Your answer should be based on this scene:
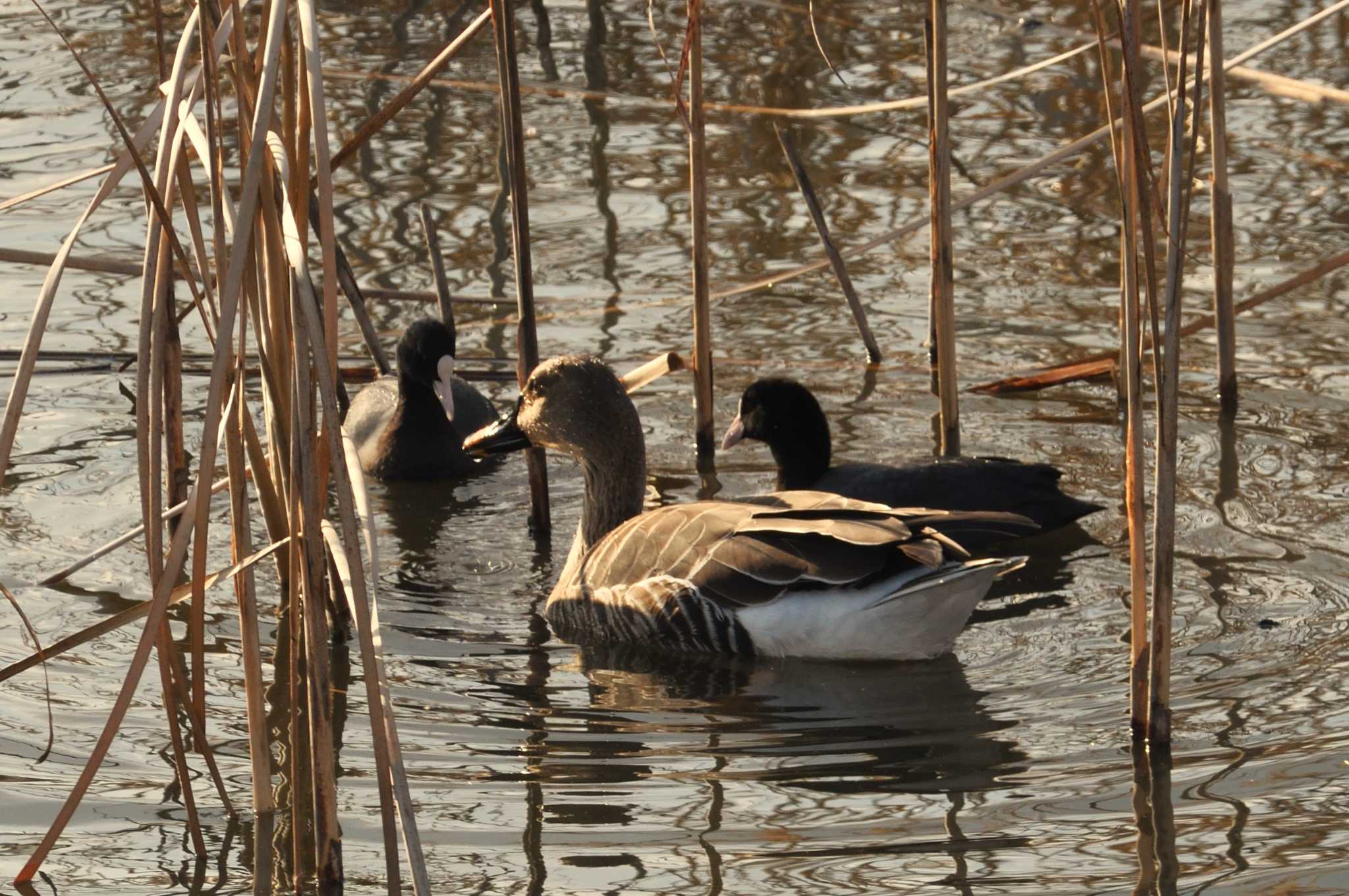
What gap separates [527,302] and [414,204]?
423cm

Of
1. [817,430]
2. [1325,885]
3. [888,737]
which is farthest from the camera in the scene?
[817,430]

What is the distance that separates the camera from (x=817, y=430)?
7.46 meters

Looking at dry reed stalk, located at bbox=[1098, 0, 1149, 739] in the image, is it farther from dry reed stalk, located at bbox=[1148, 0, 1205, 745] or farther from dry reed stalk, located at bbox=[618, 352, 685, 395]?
dry reed stalk, located at bbox=[618, 352, 685, 395]

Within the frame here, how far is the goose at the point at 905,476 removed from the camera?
22.7 ft

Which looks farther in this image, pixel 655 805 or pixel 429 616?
pixel 429 616

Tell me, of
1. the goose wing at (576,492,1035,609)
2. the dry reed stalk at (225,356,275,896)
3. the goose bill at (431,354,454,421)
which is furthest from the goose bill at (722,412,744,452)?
the dry reed stalk at (225,356,275,896)

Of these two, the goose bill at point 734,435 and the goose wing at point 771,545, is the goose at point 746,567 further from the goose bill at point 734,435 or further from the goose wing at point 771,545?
the goose bill at point 734,435

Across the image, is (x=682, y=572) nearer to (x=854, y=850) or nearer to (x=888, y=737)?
(x=888, y=737)

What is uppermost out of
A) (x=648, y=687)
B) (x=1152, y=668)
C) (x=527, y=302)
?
(x=527, y=302)

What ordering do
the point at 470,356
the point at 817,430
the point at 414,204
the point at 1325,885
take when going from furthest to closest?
the point at 414,204, the point at 470,356, the point at 817,430, the point at 1325,885

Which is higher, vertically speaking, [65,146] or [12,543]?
[65,146]

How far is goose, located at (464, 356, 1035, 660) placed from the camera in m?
5.90

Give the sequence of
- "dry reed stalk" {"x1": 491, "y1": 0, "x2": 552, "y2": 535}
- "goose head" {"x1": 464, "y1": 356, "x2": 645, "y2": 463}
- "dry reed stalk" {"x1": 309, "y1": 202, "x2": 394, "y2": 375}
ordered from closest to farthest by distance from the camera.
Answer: "dry reed stalk" {"x1": 491, "y1": 0, "x2": 552, "y2": 535}
"goose head" {"x1": 464, "y1": 356, "x2": 645, "y2": 463}
"dry reed stalk" {"x1": 309, "y1": 202, "x2": 394, "y2": 375}

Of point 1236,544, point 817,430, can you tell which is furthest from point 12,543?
point 1236,544
